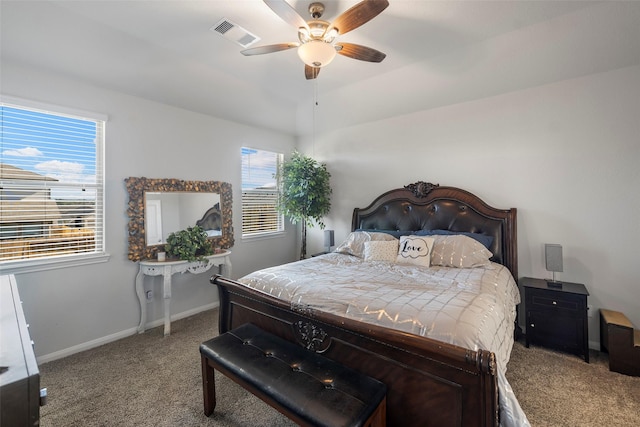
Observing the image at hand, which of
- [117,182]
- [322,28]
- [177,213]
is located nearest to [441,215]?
[322,28]

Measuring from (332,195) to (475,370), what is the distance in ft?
12.2

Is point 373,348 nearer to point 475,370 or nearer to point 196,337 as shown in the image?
point 475,370

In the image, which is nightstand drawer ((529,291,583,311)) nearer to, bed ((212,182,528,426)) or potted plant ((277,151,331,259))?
bed ((212,182,528,426))

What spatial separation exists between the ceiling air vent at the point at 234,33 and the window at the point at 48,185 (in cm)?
166

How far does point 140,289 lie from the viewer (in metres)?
3.16

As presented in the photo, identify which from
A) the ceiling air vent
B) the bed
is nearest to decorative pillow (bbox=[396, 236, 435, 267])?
the bed

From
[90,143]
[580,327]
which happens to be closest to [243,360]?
[90,143]

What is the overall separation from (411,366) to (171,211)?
3.20 metres

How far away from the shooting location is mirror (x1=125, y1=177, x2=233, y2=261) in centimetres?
314

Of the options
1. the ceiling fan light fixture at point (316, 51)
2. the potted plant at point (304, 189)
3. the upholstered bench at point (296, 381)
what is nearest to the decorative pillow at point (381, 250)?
the potted plant at point (304, 189)

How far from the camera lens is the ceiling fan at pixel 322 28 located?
1729 mm

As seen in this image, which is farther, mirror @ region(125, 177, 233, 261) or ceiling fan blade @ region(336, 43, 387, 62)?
mirror @ region(125, 177, 233, 261)

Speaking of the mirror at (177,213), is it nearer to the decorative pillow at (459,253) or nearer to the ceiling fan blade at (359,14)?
the ceiling fan blade at (359,14)

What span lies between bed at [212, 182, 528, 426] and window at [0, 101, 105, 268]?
1.65 m
